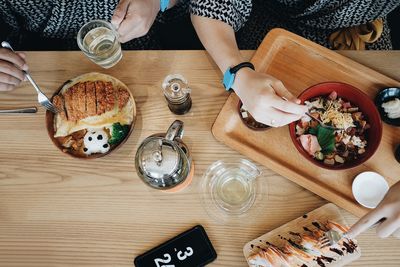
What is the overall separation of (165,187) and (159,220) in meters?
0.14

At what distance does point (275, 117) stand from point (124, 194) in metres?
0.63

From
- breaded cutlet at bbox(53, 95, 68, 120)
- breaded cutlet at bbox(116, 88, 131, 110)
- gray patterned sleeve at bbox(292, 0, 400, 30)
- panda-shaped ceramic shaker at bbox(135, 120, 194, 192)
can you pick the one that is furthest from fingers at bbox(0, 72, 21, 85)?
gray patterned sleeve at bbox(292, 0, 400, 30)

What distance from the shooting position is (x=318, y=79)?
1.48m

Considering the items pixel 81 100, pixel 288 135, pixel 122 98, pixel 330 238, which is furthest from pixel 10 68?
pixel 330 238

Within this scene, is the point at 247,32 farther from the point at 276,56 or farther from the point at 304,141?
the point at 304,141

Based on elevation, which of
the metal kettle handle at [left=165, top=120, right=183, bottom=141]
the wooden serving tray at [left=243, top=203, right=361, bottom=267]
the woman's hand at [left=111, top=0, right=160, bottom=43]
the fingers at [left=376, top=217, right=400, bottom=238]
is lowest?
the wooden serving tray at [left=243, top=203, right=361, bottom=267]

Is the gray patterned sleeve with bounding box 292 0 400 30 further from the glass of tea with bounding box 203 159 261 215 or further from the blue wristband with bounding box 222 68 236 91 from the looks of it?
the glass of tea with bounding box 203 159 261 215

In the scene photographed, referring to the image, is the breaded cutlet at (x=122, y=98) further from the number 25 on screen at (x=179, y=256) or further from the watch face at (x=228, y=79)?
the number 25 on screen at (x=179, y=256)

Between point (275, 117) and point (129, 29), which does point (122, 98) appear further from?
point (275, 117)

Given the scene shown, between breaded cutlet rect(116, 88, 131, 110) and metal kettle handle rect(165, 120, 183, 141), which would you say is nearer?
metal kettle handle rect(165, 120, 183, 141)

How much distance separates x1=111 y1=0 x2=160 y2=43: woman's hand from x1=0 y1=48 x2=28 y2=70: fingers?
41 centimetres

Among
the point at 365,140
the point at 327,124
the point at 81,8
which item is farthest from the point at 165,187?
the point at 81,8

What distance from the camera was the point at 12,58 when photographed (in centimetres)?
146

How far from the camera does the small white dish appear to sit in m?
1.29
